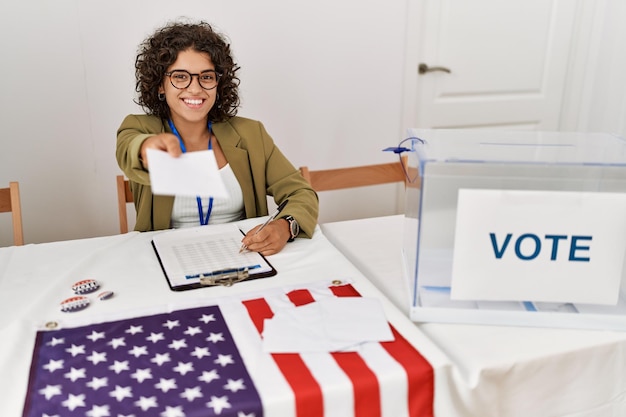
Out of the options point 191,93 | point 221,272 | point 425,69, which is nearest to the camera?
point 221,272

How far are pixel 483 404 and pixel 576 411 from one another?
23 cm

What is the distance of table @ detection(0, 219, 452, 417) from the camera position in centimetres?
102

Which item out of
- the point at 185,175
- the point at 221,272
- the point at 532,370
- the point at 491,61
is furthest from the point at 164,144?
the point at 491,61

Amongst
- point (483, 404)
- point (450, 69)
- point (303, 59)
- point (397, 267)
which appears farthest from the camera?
point (450, 69)

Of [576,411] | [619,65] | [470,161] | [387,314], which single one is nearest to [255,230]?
[387,314]

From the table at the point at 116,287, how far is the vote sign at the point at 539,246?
0.19 m

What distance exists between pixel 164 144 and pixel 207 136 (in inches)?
22.4

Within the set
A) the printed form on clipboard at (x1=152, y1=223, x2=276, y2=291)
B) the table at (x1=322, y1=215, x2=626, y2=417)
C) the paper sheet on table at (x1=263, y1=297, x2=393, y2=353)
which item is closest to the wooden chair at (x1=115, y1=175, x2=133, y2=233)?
the printed form on clipboard at (x1=152, y1=223, x2=276, y2=291)

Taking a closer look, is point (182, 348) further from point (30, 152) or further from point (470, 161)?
point (30, 152)

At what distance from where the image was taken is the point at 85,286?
1293 millimetres

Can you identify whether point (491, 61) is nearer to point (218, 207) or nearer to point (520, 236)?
point (218, 207)

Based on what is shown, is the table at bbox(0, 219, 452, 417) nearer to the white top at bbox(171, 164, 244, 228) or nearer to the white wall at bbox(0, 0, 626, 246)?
the white top at bbox(171, 164, 244, 228)

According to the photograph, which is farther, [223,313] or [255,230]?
[255,230]

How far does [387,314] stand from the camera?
1.19 meters
